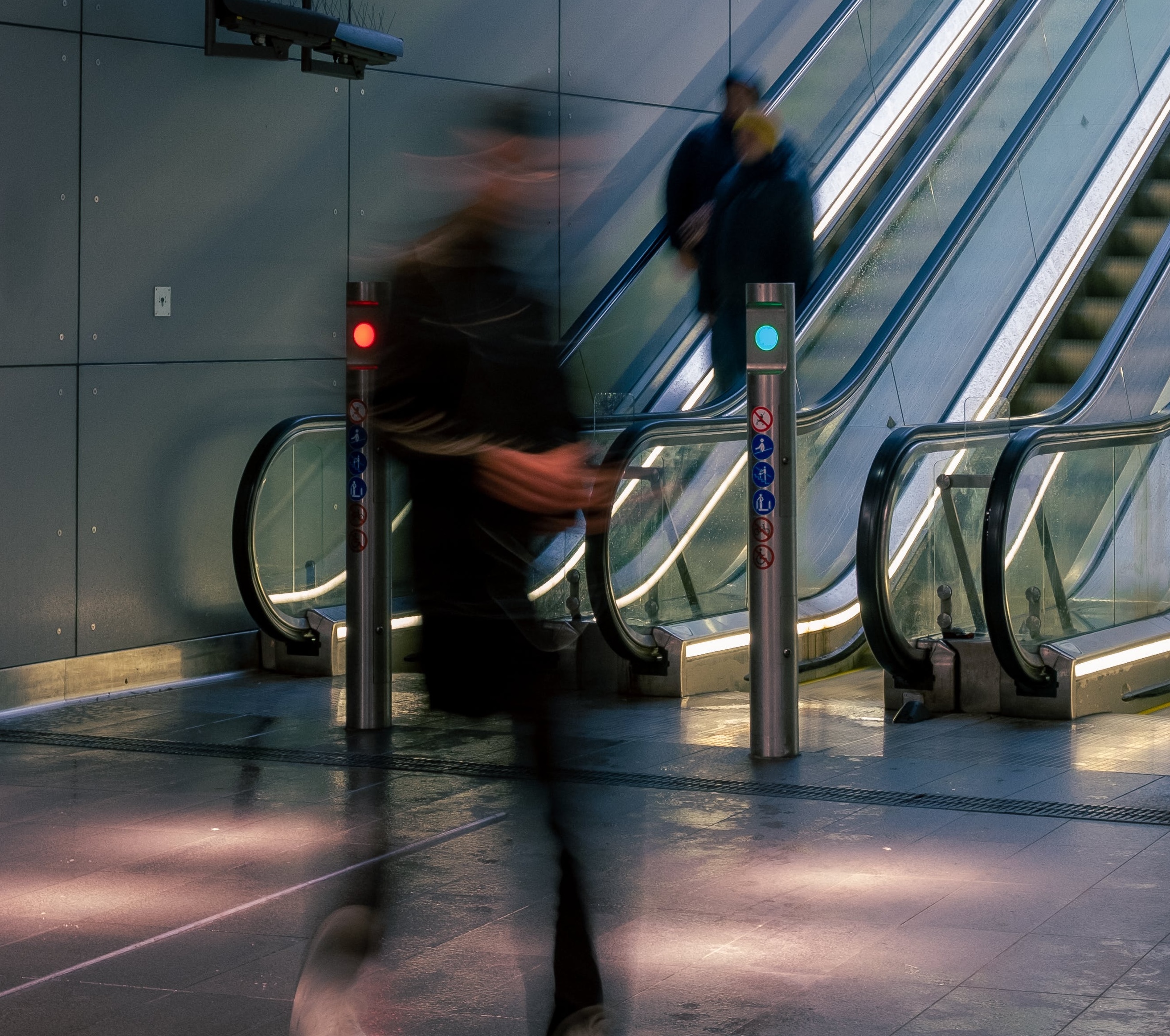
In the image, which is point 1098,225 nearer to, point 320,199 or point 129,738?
point 320,199

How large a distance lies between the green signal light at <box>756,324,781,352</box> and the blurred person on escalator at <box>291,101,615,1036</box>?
301 cm

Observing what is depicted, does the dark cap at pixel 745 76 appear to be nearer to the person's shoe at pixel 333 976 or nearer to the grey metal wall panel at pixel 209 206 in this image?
the grey metal wall panel at pixel 209 206

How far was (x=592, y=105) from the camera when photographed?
2.95 m

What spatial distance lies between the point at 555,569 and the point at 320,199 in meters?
6.29

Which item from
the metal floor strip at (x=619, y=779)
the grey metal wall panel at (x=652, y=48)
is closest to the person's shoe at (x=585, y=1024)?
the metal floor strip at (x=619, y=779)

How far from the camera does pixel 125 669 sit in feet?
27.3

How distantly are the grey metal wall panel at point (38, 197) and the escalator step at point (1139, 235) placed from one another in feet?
21.4

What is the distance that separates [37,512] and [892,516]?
12.2 ft

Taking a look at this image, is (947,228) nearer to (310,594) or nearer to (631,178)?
(631,178)

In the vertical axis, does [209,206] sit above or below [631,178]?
below

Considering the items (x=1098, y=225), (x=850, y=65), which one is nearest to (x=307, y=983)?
(x=1098, y=225)

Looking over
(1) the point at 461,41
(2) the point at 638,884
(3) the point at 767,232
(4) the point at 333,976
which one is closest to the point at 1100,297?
(1) the point at 461,41

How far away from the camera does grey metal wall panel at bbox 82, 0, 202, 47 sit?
8.05 metres

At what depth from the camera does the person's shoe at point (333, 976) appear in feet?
12.0
